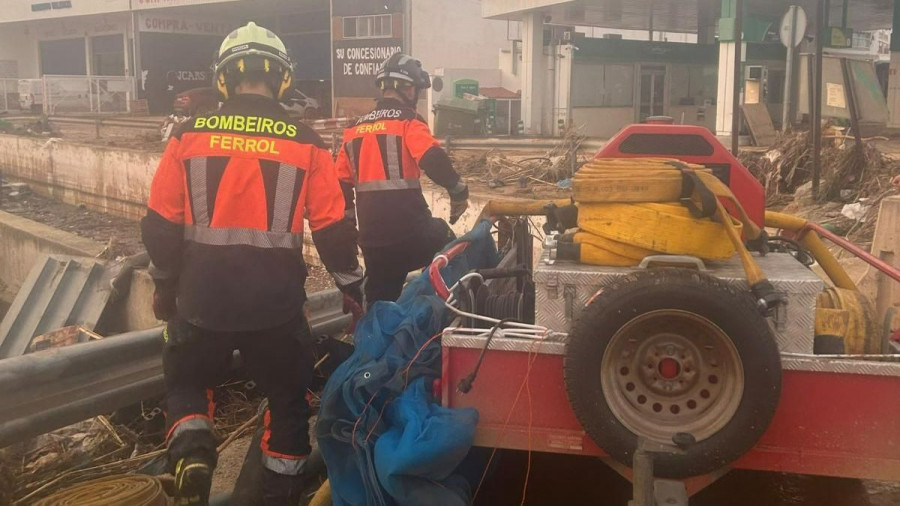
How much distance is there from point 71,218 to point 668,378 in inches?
664

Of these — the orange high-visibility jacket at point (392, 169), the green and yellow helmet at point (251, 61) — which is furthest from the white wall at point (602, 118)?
the green and yellow helmet at point (251, 61)

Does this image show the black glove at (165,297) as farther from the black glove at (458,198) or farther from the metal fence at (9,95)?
the metal fence at (9,95)

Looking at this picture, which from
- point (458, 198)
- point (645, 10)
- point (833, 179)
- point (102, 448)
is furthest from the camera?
point (645, 10)

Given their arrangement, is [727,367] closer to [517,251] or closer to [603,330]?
[603,330]

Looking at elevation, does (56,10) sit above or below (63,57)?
above

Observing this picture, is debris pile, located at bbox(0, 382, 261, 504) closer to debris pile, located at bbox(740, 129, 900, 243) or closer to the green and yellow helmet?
the green and yellow helmet

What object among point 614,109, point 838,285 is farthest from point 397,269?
point 614,109

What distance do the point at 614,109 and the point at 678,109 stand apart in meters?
2.64

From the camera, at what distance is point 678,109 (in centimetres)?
2933

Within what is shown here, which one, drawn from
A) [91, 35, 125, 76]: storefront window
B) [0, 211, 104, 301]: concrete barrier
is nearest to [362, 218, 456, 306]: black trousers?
[0, 211, 104, 301]: concrete barrier

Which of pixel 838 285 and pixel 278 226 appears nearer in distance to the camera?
pixel 278 226

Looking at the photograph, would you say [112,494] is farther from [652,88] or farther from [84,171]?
[652,88]

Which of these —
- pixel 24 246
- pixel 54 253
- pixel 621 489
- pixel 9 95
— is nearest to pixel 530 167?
pixel 54 253

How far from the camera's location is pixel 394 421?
10.6 feet
